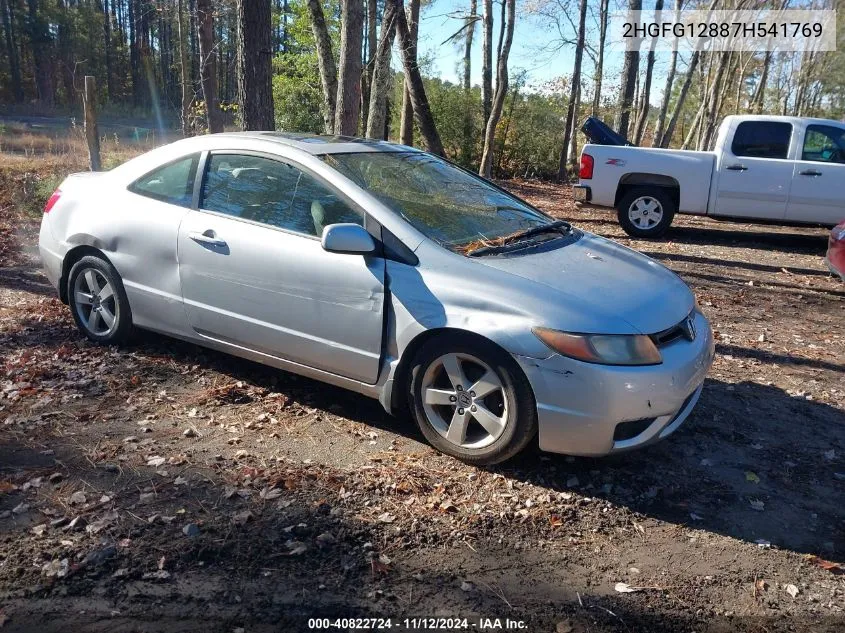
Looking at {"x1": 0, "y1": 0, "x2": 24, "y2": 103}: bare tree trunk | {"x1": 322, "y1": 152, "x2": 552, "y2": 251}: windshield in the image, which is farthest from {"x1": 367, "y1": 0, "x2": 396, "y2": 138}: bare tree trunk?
{"x1": 0, "y1": 0, "x2": 24, "y2": 103}: bare tree trunk

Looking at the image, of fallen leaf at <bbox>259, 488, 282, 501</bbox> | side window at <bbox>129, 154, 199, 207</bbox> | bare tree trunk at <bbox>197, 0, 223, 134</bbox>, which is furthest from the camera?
bare tree trunk at <bbox>197, 0, 223, 134</bbox>

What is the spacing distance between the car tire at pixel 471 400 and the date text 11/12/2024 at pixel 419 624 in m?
1.08

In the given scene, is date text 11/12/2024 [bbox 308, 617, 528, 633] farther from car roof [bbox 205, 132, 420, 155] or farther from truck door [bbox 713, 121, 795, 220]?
truck door [bbox 713, 121, 795, 220]

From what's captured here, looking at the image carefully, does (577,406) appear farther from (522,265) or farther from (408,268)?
(408,268)

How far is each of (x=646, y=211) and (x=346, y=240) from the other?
28.3ft

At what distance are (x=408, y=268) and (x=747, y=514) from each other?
2161mm

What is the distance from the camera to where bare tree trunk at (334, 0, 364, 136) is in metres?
9.35

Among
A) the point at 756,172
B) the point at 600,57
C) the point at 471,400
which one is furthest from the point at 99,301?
the point at 600,57

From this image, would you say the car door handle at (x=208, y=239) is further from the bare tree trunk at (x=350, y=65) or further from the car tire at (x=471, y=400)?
the bare tree trunk at (x=350, y=65)

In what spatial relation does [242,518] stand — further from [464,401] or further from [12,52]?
[12,52]

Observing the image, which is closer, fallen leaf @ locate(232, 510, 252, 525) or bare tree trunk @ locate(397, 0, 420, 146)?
fallen leaf @ locate(232, 510, 252, 525)

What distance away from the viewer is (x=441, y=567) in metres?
3.05

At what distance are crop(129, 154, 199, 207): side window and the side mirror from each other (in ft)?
4.60

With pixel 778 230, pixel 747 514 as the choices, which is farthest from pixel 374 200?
pixel 778 230
